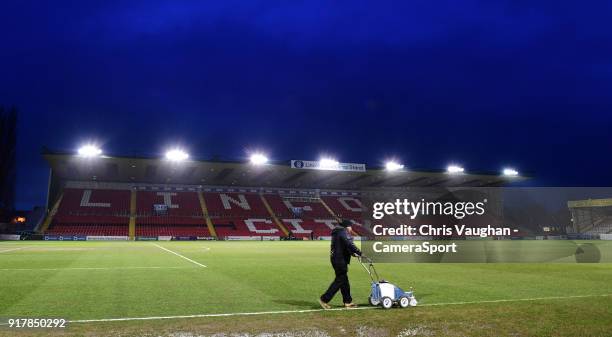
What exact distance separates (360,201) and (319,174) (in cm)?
1507

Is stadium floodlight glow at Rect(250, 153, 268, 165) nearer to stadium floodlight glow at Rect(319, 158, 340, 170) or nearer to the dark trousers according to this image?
stadium floodlight glow at Rect(319, 158, 340, 170)

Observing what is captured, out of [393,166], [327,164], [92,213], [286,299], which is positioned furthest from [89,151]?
[286,299]

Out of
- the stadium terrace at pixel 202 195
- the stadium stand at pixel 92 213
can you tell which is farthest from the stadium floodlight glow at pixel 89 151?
the stadium stand at pixel 92 213

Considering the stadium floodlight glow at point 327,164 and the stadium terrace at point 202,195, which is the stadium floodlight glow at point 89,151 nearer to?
the stadium terrace at point 202,195

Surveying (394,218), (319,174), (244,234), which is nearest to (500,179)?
(394,218)

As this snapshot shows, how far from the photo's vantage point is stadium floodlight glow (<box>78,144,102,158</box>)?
5172cm

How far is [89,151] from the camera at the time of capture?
170 feet

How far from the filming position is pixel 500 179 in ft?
241

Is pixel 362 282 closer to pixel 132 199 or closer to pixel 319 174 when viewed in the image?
pixel 319 174

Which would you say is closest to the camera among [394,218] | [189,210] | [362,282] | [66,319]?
[66,319]

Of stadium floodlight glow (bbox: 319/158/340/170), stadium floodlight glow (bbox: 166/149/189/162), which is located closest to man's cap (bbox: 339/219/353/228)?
stadium floodlight glow (bbox: 166/149/189/162)

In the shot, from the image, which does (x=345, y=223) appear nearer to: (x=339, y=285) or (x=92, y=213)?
(x=339, y=285)

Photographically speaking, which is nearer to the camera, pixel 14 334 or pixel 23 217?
pixel 14 334

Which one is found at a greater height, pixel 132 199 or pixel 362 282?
pixel 132 199
